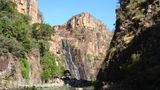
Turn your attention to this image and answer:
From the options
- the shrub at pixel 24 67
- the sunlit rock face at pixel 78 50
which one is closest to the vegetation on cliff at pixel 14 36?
the shrub at pixel 24 67

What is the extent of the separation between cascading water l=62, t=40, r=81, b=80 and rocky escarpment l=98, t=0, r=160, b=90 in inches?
4055

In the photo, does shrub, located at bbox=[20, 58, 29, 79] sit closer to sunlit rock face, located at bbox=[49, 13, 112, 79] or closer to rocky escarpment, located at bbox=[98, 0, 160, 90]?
rocky escarpment, located at bbox=[98, 0, 160, 90]

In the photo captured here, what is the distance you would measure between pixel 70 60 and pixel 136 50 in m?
120

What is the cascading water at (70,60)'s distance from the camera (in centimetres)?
14950

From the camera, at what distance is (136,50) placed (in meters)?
33.0

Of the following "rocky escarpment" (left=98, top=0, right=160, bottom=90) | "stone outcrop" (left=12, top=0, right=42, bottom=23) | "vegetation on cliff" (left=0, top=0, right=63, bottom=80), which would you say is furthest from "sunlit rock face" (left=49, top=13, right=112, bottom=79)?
"rocky escarpment" (left=98, top=0, right=160, bottom=90)

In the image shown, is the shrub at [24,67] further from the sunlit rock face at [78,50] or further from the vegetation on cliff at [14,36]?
the sunlit rock face at [78,50]

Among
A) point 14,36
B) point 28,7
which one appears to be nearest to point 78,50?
point 28,7

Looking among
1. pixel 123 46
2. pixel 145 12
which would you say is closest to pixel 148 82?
pixel 123 46

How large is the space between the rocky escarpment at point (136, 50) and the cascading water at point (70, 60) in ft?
338

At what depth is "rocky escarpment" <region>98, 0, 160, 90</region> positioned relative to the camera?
27797 mm

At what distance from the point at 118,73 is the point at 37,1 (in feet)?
334

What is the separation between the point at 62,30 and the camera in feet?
632

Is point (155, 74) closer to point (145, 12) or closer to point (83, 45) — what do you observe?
point (145, 12)
